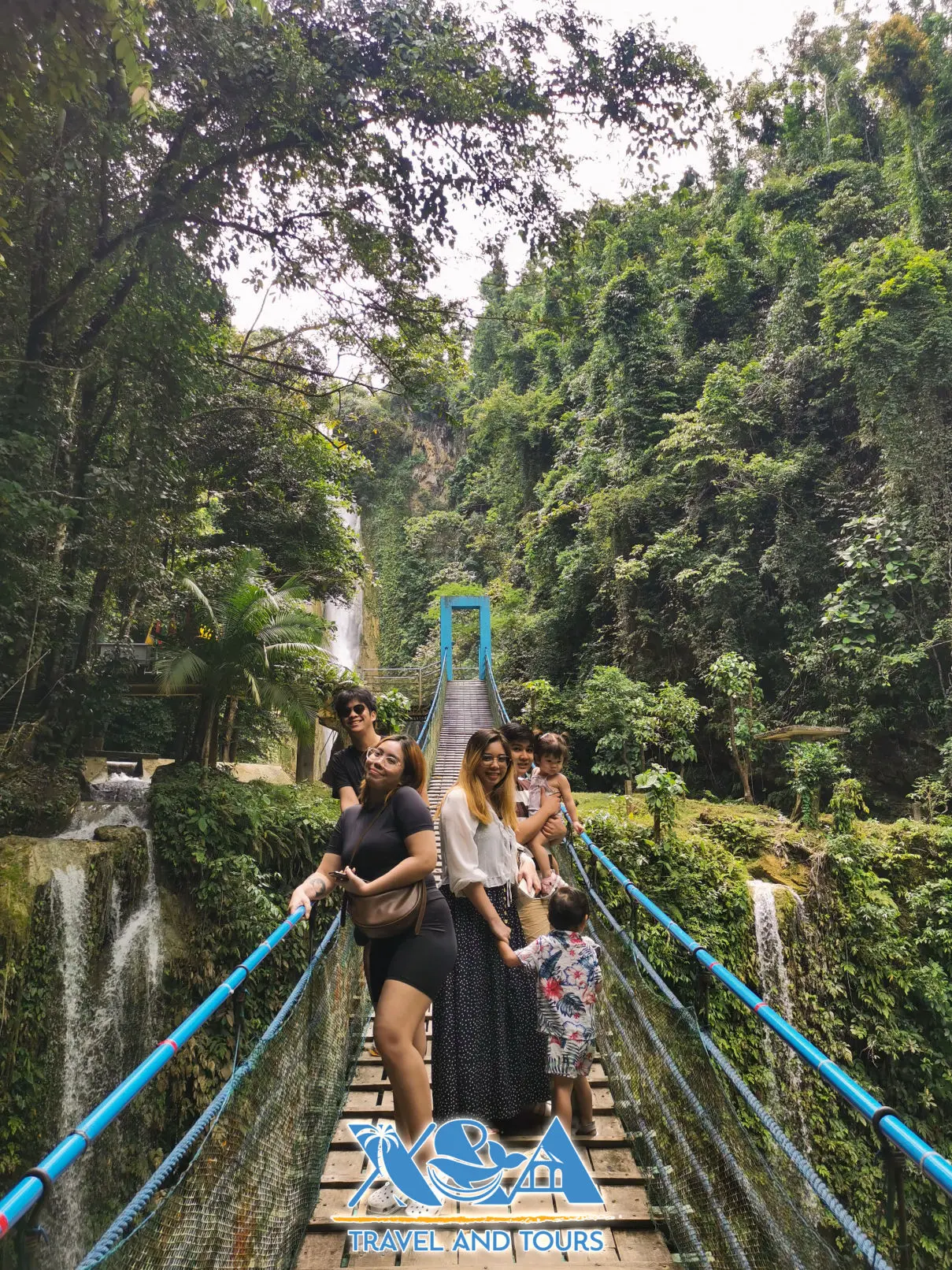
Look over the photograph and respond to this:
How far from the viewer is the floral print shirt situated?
2.55m

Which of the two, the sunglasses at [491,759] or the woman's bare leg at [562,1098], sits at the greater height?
the sunglasses at [491,759]

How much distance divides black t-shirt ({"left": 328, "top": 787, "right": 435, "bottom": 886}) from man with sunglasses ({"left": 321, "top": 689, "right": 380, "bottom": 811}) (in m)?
0.85

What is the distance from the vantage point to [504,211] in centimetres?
771

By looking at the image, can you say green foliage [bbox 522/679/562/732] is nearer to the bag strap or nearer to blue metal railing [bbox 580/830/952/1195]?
blue metal railing [bbox 580/830/952/1195]

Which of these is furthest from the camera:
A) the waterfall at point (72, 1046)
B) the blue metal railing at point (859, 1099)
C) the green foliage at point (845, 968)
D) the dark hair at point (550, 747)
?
the green foliage at point (845, 968)

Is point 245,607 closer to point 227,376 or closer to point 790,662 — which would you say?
point 227,376

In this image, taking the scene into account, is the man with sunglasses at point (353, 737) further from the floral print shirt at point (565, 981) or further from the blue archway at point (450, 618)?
the blue archway at point (450, 618)

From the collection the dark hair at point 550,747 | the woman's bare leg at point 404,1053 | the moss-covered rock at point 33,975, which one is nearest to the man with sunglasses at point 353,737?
the dark hair at point 550,747

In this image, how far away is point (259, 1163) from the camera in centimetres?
210

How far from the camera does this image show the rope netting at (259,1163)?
1.56 metres

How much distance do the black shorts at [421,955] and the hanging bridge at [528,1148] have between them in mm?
380

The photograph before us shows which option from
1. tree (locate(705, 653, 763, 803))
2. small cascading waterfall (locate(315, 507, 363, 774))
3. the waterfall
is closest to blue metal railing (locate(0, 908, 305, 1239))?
the waterfall

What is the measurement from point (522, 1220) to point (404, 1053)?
0.66 meters

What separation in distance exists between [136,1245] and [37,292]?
7233 millimetres
